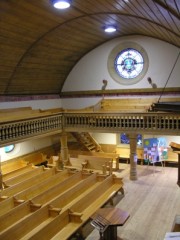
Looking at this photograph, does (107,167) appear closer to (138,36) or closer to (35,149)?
(35,149)

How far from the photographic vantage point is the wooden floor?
26.2ft

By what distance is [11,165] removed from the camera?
44.7ft

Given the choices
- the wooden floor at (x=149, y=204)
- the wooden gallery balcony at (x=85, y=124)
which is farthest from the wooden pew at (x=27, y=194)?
the wooden floor at (x=149, y=204)

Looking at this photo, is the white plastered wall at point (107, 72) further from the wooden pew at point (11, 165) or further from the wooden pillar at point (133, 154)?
the wooden pew at point (11, 165)

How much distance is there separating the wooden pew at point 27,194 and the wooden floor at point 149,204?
7.43ft

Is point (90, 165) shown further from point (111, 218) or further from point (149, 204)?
point (111, 218)

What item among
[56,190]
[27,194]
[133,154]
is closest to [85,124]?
[133,154]

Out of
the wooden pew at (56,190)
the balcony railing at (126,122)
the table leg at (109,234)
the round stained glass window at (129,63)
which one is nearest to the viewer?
the table leg at (109,234)

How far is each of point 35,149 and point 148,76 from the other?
7.32 meters

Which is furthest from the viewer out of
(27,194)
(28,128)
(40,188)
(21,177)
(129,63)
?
(129,63)

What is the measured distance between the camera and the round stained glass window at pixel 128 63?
15000mm

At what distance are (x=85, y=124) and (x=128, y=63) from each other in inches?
185

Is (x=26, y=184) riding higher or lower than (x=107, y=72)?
lower

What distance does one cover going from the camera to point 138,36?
14789 mm
